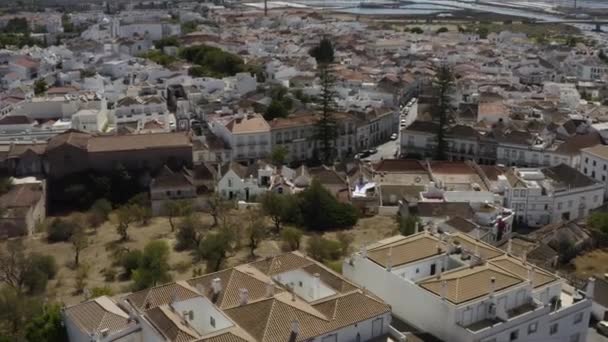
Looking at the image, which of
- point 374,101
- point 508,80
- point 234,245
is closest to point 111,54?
point 374,101

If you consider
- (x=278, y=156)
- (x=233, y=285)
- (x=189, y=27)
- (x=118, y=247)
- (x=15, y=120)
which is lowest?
A: (x=118, y=247)

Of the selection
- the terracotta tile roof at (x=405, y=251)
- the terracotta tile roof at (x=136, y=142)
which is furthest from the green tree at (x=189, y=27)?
the terracotta tile roof at (x=405, y=251)

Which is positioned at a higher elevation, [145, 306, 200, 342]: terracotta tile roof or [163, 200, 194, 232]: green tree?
[145, 306, 200, 342]: terracotta tile roof

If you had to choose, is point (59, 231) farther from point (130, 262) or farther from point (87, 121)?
point (87, 121)

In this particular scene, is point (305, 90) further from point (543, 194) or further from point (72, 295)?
point (72, 295)

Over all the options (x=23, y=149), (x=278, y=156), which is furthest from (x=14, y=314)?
(x=278, y=156)

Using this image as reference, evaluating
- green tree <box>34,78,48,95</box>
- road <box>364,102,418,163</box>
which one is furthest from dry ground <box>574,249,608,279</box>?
green tree <box>34,78,48,95</box>

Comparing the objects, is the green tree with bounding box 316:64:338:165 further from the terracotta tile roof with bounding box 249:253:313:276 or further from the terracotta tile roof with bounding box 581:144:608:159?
the terracotta tile roof with bounding box 249:253:313:276
